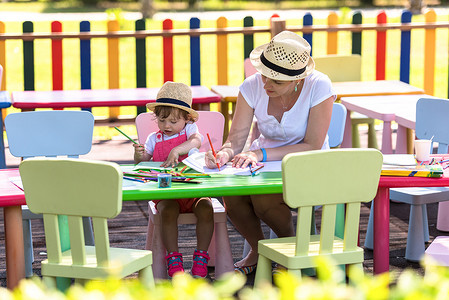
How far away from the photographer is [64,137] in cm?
450

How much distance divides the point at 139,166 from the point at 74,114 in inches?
31.7

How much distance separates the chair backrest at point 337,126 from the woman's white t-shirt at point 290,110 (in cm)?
55

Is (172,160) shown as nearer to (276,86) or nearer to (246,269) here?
(276,86)

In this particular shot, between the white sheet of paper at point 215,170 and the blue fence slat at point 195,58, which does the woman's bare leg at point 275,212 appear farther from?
the blue fence slat at point 195,58

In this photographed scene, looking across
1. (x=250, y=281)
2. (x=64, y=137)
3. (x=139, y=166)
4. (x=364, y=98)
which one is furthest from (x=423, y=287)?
(x=364, y=98)

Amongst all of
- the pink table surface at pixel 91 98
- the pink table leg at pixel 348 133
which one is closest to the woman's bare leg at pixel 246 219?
the pink table surface at pixel 91 98

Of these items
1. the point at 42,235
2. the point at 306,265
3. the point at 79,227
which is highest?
the point at 79,227

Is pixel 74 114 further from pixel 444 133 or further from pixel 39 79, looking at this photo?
pixel 39 79

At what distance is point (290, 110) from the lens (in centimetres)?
413

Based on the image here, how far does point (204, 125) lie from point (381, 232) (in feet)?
3.99

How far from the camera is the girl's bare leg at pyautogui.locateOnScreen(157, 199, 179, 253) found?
398 cm

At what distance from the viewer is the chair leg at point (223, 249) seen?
4105mm

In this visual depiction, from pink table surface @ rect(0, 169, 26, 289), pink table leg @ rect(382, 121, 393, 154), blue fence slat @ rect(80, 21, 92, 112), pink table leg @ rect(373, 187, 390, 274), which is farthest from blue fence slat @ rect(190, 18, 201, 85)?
pink table surface @ rect(0, 169, 26, 289)

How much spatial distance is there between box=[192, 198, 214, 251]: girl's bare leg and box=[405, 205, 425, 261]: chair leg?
4.13ft
